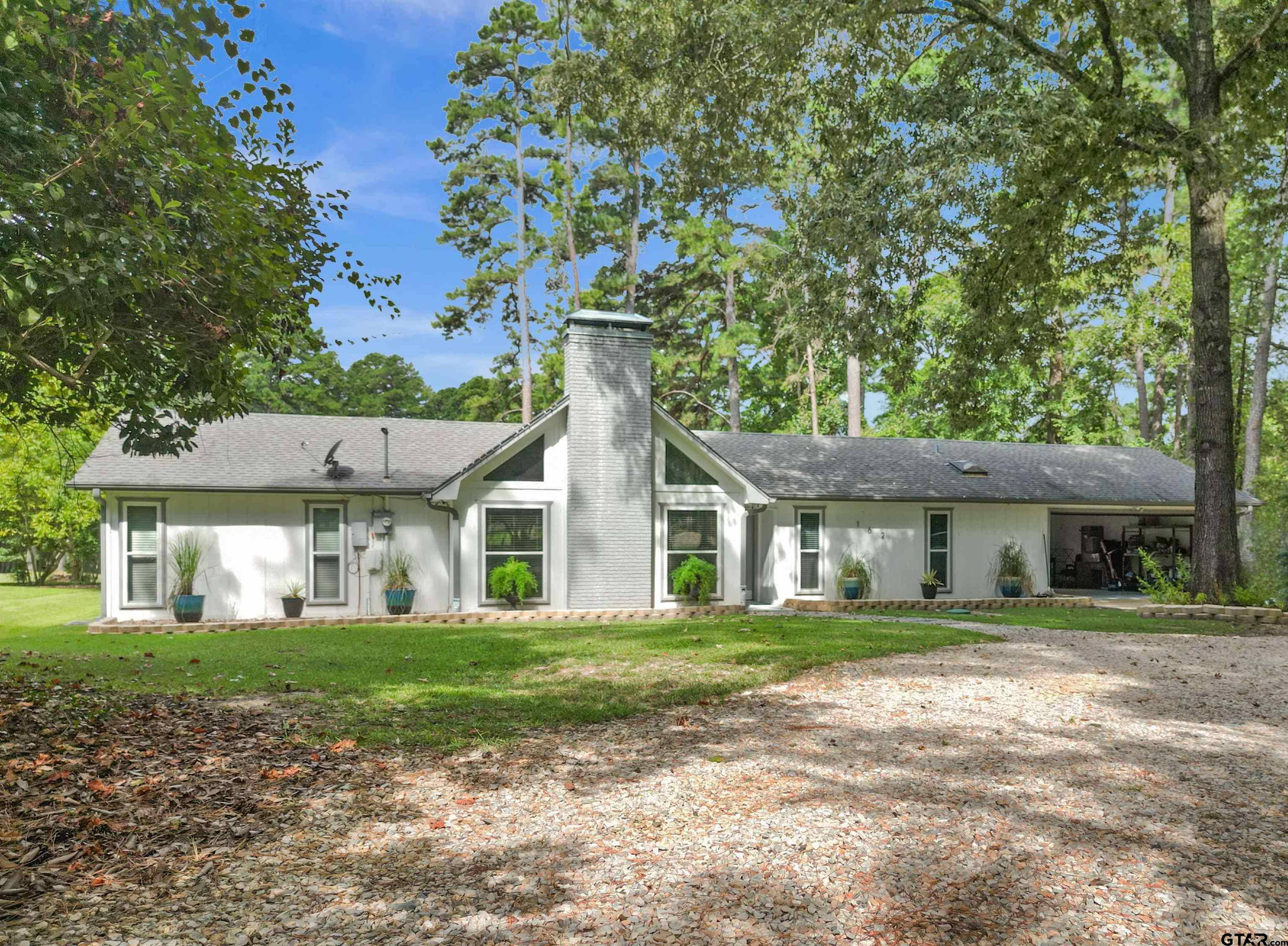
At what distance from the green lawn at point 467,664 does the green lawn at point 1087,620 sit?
2.25m

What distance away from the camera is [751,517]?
1725 centimetres

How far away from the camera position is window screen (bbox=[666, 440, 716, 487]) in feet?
50.7

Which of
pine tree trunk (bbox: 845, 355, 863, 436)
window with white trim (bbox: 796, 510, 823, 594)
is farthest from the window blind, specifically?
pine tree trunk (bbox: 845, 355, 863, 436)

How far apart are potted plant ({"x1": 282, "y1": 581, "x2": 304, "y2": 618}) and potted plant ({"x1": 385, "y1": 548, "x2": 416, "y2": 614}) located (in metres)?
1.45

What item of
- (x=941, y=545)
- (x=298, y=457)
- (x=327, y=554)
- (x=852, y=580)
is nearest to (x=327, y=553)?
(x=327, y=554)

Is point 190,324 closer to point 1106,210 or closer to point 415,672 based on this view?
point 415,672

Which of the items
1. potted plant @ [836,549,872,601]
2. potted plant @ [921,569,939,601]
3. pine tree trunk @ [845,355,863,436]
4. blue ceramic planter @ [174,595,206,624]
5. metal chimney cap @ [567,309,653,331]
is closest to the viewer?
blue ceramic planter @ [174,595,206,624]

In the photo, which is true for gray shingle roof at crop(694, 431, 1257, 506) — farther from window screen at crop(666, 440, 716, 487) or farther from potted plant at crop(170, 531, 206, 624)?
potted plant at crop(170, 531, 206, 624)

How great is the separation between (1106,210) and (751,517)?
9.09m

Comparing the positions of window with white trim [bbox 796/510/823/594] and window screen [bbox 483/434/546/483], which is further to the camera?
window with white trim [bbox 796/510/823/594]

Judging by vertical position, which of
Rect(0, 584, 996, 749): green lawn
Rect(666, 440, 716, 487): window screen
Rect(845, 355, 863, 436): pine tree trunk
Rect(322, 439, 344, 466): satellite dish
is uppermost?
Rect(845, 355, 863, 436): pine tree trunk

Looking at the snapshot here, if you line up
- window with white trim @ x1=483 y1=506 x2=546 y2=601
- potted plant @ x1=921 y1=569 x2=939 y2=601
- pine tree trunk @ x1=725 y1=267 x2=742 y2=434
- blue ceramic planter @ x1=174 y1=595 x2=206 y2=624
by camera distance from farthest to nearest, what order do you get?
pine tree trunk @ x1=725 y1=267 x2=742 y2=434
potted plant @ x1=921 y1=569 x2=939 y2=601
window with white trim @ x1=483 y1=506 x2=546 y2=601
blue ceramic planter @ x1=174 y1=595 x2=206 y2=624

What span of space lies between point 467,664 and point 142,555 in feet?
28.7

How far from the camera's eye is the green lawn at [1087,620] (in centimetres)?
1192
